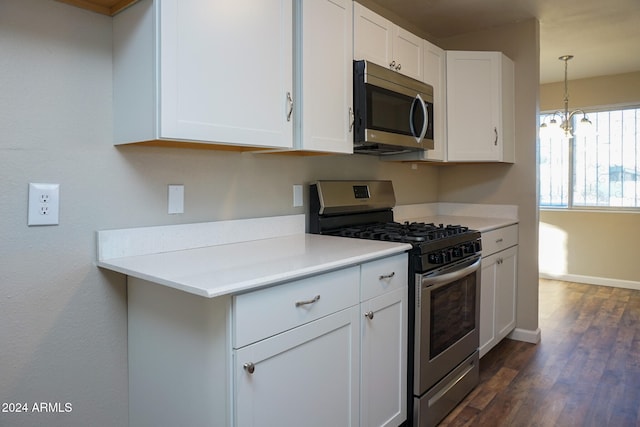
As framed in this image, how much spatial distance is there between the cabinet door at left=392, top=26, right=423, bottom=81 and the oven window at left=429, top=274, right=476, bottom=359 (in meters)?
1.22

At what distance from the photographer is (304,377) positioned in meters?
1.39

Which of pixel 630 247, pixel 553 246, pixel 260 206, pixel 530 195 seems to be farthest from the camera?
pixel 553 246

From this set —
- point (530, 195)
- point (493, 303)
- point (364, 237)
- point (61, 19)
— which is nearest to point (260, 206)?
point (364, 237)

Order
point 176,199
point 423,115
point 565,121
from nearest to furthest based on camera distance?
point 176,199
point 423,115
point 565,121

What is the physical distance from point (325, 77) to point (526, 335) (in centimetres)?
251

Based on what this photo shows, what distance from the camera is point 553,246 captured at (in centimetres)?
520

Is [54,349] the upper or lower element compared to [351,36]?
lower

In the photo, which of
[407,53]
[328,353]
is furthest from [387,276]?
[407,53]

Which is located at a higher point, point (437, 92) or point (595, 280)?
point (437, 92)

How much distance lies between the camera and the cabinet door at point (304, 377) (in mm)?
1214

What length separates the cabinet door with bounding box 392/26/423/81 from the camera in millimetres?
2381

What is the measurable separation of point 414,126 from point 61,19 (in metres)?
1.68

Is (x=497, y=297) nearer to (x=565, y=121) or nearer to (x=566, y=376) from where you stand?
(x=566, y=376)

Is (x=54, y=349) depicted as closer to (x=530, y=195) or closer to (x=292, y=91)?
Result: (x=292, y=91)
